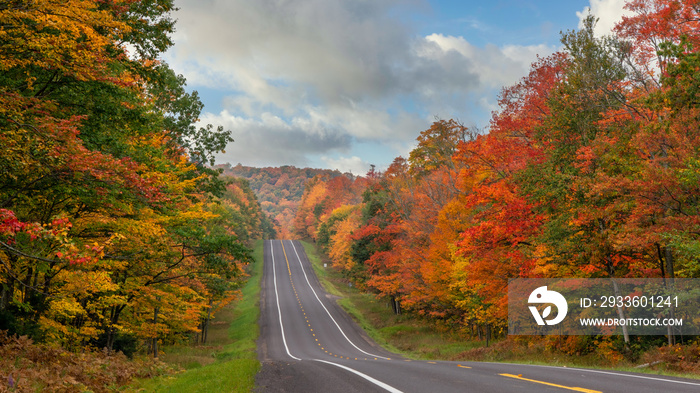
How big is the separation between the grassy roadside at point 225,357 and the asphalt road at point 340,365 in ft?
2.45

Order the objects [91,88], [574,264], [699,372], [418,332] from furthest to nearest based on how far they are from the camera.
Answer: [418,332], [574,264], [699,372], [91,88]

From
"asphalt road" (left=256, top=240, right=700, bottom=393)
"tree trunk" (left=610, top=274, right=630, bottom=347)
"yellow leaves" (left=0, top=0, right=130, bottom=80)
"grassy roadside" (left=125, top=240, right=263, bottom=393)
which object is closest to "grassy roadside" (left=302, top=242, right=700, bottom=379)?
"tree trunk" (left=610, top=274, right=630, bottom=347)

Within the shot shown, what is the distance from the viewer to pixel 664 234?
11.1m

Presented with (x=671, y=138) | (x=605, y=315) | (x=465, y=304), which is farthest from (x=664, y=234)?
(x=465, y=304)

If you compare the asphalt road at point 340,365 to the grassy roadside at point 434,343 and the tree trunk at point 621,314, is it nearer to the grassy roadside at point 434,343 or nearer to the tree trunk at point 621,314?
the grassy roadside at point 434,343

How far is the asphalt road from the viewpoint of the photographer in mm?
7660

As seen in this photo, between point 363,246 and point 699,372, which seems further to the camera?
point 363,246

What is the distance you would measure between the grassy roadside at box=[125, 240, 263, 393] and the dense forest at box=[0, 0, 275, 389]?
313 cm

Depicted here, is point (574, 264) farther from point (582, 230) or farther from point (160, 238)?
point (160, 238)

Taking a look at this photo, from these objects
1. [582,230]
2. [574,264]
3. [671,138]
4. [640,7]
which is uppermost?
[640,7]

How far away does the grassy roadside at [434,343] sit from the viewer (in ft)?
55.1

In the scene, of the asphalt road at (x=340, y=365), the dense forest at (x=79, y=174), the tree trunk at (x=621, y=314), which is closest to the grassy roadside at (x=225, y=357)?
the asphalt road at (x=340, y=365)

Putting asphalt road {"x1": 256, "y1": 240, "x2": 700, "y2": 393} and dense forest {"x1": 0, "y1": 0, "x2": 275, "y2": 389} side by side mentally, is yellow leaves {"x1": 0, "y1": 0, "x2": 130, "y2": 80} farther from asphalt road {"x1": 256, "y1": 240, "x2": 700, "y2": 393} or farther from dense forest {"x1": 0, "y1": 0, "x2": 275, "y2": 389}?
asphalt road {"x1": 256, "y1": 240, "x2": 700, "y2": 393}

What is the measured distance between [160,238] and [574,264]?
1591 centimetres
